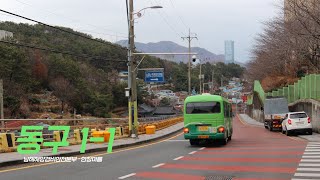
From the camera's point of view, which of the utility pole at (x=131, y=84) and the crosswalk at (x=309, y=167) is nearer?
the crosswalk at (x=309, y=167)

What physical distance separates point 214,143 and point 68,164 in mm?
12270

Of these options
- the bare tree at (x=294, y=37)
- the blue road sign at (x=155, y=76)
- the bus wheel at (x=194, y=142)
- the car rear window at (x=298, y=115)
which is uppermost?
the bare tree at (x=294, y=37)

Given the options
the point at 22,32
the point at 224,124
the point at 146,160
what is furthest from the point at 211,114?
the point at 22,32

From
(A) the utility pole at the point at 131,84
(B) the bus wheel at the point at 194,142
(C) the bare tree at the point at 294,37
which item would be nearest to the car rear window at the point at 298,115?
(C) the bare tree at the point at 294,37

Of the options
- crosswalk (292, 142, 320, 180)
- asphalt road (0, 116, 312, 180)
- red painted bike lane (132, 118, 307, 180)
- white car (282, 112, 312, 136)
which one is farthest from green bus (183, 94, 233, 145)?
white car (282, 112, 312, 136)

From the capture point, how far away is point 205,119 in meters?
24.5

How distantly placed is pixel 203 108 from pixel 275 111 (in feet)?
65.9

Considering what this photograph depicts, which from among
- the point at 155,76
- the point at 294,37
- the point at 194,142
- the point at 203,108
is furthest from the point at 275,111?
the point at 203,108

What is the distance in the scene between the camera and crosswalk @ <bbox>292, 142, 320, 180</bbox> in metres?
12.5

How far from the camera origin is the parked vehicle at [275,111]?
137 ft

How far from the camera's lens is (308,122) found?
106 feet

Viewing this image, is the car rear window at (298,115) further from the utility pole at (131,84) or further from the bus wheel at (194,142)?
the utility pole at (131,84)

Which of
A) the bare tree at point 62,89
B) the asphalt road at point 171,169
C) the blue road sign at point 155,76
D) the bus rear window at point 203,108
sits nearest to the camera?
the asphalt road at point 171,169

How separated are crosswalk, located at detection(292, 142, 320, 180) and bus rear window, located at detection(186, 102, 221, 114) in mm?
6628
